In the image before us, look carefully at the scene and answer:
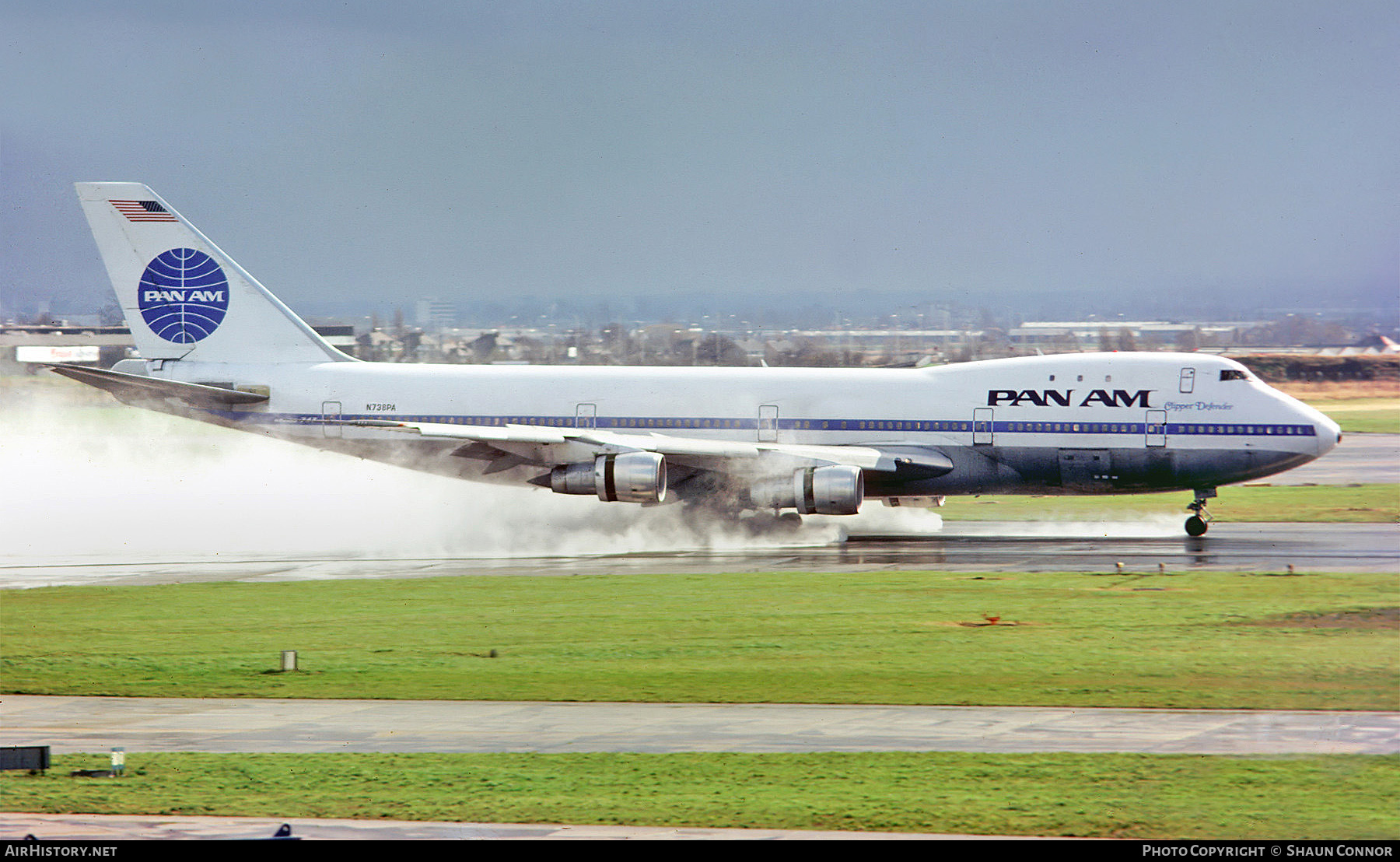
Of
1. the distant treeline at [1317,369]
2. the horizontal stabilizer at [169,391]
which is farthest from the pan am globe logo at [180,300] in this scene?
the distant treeline at [1317,369]

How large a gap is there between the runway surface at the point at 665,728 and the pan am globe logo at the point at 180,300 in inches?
979

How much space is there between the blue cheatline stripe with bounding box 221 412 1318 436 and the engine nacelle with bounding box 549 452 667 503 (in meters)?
3.01

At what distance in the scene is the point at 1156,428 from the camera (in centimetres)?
3816

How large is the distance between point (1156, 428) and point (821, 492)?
967cm

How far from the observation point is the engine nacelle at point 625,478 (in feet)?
122

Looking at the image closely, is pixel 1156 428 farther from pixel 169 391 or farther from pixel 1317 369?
pixel 1317 369

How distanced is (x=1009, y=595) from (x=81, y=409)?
47.2 m

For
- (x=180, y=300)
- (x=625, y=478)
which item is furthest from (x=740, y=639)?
(x=180, y=300)

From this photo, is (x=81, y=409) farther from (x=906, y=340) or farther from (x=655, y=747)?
(x=655, y=747)

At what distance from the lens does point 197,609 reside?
28359 mm

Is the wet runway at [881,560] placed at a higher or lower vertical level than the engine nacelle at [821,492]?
lower

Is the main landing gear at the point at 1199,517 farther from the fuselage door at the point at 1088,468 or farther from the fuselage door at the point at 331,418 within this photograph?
the fuselage door at the point at 331,418

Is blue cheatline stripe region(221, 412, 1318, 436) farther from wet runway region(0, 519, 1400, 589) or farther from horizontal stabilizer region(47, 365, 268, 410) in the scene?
wet runway region(0, 519, 1400, 589)
